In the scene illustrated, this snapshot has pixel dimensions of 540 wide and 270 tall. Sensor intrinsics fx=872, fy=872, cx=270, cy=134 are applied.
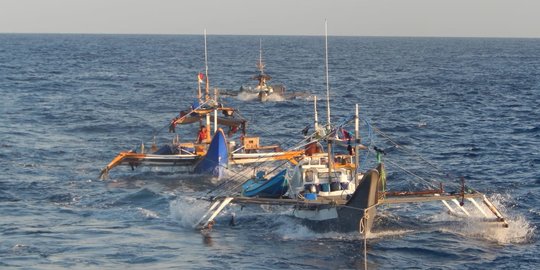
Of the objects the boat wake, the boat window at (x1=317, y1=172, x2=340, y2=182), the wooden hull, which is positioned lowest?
the boat wake

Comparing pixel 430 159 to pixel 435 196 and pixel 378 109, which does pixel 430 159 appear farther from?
pixel 378 109

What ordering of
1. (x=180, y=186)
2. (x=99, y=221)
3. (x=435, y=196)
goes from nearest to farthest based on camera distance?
(x=435, y=196), (x=99, y=221), (x=180, y=186)

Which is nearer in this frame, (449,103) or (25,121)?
(25,121)

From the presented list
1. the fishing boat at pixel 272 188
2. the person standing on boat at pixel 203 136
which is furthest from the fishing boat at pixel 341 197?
the person standing on boat at pixel 203 136

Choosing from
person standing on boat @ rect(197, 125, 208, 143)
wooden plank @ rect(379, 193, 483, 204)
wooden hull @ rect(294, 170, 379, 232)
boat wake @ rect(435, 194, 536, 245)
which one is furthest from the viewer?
person standing on boat @ rect(197, 125, 208, 143)

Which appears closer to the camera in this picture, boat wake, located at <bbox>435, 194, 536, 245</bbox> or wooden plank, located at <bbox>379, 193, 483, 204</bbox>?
wooden plank, located at <bbox>379, 193, 483, 204</bbox>

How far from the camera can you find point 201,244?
37.3 meters

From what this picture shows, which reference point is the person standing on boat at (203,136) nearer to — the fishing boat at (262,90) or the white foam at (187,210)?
the white foam at (187,210)

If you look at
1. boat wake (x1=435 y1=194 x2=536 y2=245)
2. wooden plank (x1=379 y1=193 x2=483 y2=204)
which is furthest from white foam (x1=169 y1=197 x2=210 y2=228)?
boat wake (x1=435 y1=194 x2=536 y2=245)

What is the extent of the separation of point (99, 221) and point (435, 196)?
15560mm

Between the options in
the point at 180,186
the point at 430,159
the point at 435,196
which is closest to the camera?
the point at 435,196

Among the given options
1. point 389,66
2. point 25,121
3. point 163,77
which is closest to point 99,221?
point 25,121

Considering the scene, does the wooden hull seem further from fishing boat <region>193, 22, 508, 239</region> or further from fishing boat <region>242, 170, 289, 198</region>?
fishing boat <region>242, 170, 289, 198</region>

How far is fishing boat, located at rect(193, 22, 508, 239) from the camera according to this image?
3672 cm
